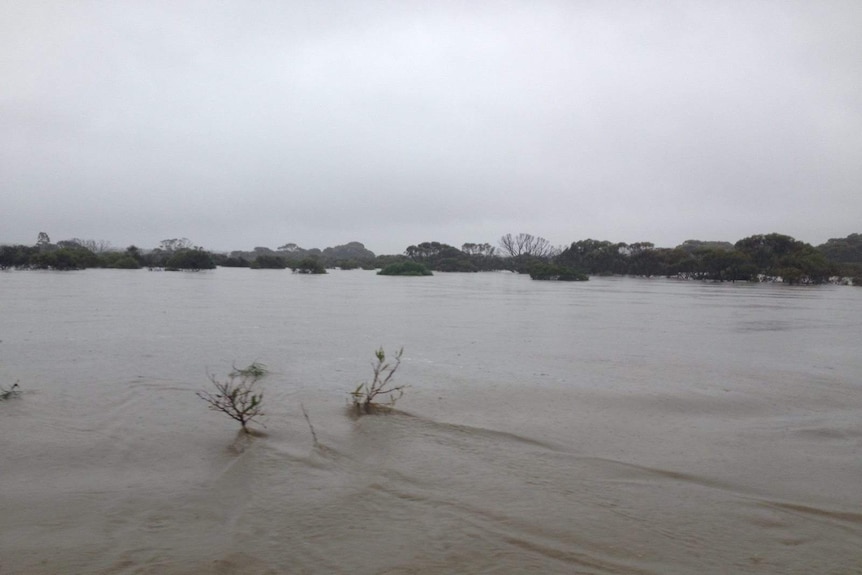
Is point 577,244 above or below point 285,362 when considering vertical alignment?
above

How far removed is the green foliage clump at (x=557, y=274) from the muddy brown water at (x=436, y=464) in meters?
32.2

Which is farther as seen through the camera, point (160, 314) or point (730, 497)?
point (160, 314)

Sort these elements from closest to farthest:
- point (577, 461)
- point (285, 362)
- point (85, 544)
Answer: point (85, 544), point (577, 461), point (285, 362)

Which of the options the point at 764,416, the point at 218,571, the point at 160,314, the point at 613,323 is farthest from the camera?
the point at 613,323

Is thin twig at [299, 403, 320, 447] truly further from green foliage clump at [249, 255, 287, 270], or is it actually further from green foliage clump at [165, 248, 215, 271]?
green foliage clump at [249, 255, 287, 270]

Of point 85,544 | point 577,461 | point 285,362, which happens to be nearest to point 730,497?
point 577,461

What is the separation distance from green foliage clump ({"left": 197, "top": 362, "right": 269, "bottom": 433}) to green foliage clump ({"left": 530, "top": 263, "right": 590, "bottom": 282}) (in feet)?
117

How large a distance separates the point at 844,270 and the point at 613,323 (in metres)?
31.8

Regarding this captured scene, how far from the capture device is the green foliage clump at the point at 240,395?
394cm

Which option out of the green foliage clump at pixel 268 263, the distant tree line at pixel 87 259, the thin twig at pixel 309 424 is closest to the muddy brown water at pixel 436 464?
the thin twig at pixel 309 424

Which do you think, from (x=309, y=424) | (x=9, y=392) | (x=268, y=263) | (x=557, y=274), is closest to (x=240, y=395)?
(x=309, y=424)

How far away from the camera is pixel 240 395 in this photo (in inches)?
164

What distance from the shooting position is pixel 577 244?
4925 cm

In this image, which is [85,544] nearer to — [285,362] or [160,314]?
[285,362]
